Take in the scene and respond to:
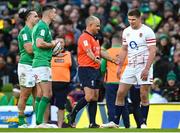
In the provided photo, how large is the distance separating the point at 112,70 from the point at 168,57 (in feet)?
17.1

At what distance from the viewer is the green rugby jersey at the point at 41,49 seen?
1833cm

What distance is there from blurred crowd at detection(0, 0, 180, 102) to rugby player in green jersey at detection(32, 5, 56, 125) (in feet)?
18.7

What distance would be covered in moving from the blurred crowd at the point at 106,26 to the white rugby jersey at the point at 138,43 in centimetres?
501

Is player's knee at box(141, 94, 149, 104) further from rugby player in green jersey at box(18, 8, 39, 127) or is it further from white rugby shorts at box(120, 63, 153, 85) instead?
rugby player in green jersey at box(18, 8, 39, 127)

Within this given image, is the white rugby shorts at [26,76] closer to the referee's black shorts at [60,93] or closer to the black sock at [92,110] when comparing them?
the black sock at [92,110]

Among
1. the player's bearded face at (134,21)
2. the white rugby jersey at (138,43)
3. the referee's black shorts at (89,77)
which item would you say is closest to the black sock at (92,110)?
the referee's black shorts at (89,77)

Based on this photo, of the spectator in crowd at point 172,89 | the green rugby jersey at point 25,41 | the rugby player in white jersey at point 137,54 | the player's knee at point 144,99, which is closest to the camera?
the rugby player in white jersey at point 137,54

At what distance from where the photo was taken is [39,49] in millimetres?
18422

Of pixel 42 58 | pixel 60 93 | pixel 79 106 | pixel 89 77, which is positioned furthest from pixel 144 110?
pixel 60 93

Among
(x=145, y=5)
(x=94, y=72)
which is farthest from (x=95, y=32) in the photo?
(x=145, y=5)

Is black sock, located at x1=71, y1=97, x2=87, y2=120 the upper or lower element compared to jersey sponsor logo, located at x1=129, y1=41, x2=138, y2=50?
lower

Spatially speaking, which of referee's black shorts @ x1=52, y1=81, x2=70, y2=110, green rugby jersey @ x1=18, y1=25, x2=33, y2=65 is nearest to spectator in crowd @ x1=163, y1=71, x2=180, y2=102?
referee's black shorts @ x1=52, y1=81, x2=70, y2=110

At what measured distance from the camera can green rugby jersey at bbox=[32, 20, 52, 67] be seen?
60.1 feet

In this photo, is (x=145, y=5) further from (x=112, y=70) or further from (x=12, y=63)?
(x=112, y=70)
